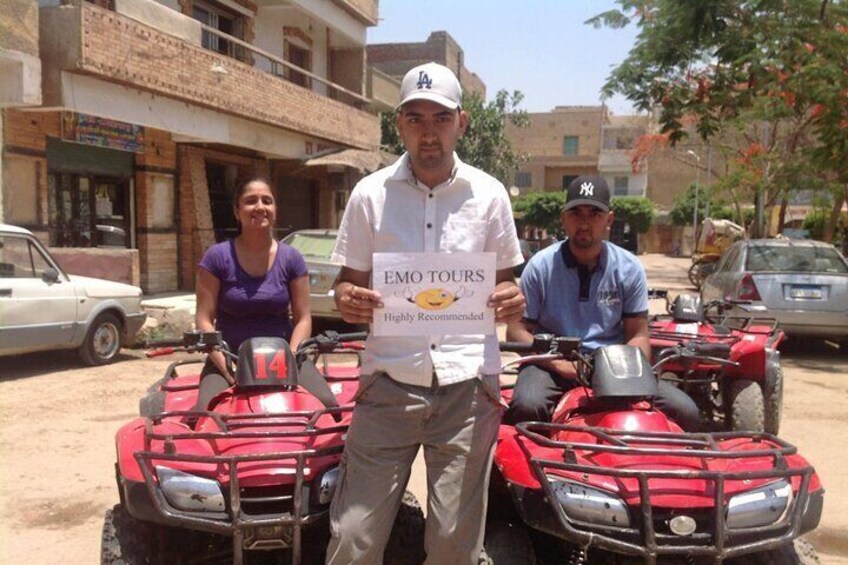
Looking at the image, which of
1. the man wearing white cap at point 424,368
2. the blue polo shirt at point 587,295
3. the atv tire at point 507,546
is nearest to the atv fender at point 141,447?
the man wearing white cap at point 424,368

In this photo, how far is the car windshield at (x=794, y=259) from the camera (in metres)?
10.5

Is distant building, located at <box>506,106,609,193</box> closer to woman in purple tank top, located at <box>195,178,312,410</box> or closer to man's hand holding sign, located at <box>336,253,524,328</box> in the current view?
woman in purple tank top, located at <box>195,178,312,410</box>

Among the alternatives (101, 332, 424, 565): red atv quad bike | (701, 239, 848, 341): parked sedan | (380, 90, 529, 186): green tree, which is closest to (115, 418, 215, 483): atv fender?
(101, 332, 424, 565): red atv quad bike

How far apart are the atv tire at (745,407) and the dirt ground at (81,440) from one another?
0.62 metres

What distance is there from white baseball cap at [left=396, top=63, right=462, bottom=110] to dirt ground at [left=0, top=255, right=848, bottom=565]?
9.83 ft

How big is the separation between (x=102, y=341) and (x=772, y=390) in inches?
292

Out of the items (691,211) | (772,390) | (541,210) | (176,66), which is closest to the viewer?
(772,390)

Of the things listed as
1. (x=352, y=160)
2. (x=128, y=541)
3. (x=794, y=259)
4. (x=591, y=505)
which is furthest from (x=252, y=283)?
(x=352, y=160)

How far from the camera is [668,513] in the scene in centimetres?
258

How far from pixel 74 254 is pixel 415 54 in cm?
2872

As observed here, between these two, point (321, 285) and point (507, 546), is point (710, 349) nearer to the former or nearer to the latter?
point (507, 546)

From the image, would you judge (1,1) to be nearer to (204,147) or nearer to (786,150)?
(204,147)

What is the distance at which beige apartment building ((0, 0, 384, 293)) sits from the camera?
37.5ft

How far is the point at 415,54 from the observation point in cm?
3738
